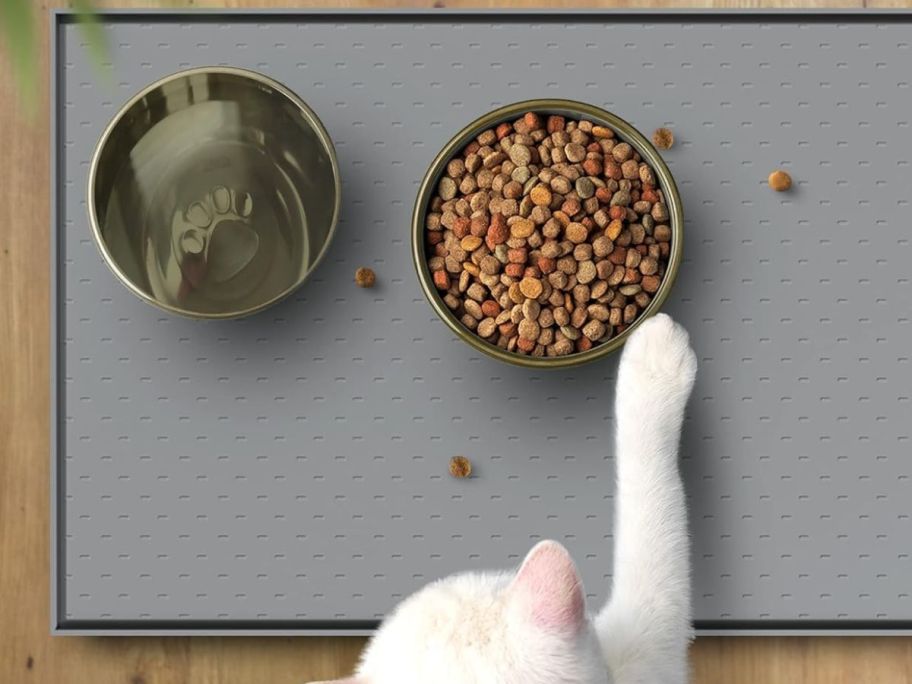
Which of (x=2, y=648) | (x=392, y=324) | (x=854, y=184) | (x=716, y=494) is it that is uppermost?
(x=854, y=184)

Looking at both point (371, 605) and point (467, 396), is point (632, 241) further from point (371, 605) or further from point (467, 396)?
point (371, 605)

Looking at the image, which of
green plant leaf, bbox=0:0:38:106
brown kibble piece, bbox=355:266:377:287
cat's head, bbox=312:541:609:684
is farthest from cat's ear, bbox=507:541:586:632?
brown kibble piece, bbox=355:266:377:287

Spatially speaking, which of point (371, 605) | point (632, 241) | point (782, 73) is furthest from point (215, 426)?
point (782, 73)

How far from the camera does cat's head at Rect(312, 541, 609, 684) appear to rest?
42 centimetres

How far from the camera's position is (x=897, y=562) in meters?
0.80

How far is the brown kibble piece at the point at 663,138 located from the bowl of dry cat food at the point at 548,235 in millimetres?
64

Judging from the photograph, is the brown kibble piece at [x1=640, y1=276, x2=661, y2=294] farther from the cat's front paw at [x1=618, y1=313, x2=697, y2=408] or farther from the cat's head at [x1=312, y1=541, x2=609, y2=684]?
the cat's head at [x1=312, y1=541, x2=609, y2=684]

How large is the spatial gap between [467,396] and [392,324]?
88mm

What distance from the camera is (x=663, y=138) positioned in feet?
2.60

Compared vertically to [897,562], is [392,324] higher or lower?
higher

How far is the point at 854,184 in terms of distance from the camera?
0.81 meters

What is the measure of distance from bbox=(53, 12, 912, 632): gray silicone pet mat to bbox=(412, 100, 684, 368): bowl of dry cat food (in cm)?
7

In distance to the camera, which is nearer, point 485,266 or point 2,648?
point 485,266

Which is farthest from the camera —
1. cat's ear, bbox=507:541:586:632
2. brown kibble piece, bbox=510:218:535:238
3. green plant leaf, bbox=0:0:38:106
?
brown kibble piece, bbox=510:218:535:238
